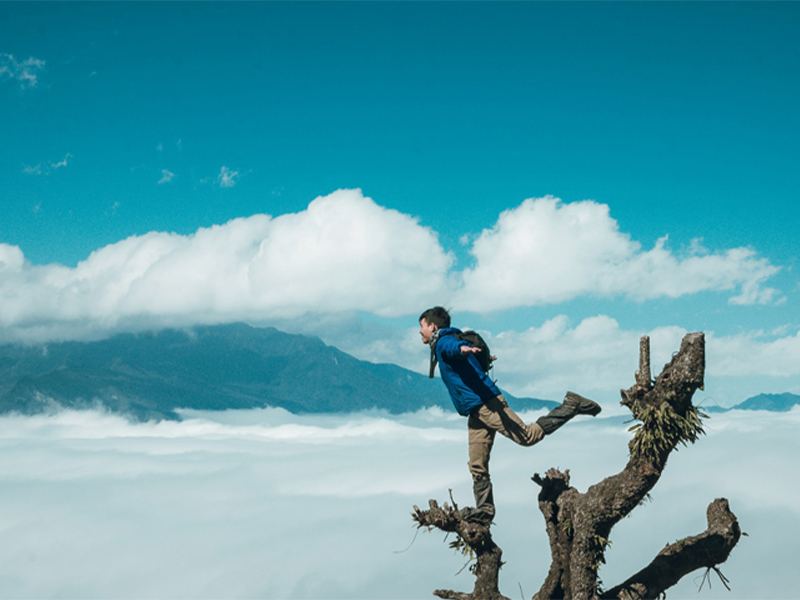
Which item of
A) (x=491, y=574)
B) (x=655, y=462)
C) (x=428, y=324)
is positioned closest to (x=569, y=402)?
(x=655, y=462)

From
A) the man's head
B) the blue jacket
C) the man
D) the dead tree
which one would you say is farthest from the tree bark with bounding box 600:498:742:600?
the man's head

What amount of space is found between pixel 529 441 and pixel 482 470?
1.32m

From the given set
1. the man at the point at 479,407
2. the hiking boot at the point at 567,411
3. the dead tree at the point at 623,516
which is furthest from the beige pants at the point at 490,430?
the dead tree at the point at 623,516

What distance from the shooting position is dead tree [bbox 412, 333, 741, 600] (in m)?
10.1

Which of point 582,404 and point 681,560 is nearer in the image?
point 582,404

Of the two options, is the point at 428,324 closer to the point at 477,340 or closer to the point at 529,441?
the point at 477,340

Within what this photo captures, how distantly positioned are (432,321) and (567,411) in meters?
2.81

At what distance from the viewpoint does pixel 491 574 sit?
38.5ft

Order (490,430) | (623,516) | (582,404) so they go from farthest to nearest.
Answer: (490,430)
(623,516)
(582,404)

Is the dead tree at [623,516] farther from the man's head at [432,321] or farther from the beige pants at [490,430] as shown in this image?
the man's head at [432,321]

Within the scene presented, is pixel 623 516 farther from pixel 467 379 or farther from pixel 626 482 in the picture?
pixel 467 379

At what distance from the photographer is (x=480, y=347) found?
1094 centimetres

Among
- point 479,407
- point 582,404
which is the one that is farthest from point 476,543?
point 582,404

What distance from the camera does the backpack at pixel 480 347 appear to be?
11.0 meters
